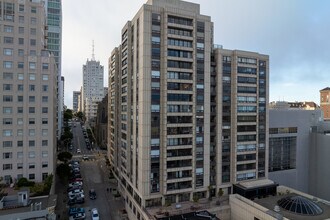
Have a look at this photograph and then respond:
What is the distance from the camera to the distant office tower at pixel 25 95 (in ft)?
196

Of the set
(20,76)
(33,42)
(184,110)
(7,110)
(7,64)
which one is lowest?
(7,110)

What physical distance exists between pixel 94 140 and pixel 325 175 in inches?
5121

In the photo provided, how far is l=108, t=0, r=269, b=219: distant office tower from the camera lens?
51062 millimetres

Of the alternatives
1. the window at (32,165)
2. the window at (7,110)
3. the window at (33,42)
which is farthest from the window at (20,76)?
the window at (32,165)

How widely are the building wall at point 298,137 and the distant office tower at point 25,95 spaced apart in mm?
65325

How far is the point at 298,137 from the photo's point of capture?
7662cm

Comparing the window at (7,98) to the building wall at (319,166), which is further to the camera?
the building wall at (319,166)

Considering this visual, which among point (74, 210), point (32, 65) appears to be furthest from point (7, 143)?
point (74, 210)

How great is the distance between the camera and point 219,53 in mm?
59781

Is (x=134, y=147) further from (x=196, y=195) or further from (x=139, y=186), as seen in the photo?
(x=196, y=195)

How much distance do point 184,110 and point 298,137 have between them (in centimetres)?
4632

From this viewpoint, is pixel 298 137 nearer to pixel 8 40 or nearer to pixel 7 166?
pixel 7 166

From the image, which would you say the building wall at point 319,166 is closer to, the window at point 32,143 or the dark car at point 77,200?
the dark car at point 77,200

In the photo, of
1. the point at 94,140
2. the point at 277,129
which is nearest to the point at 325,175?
the point at 277,129
